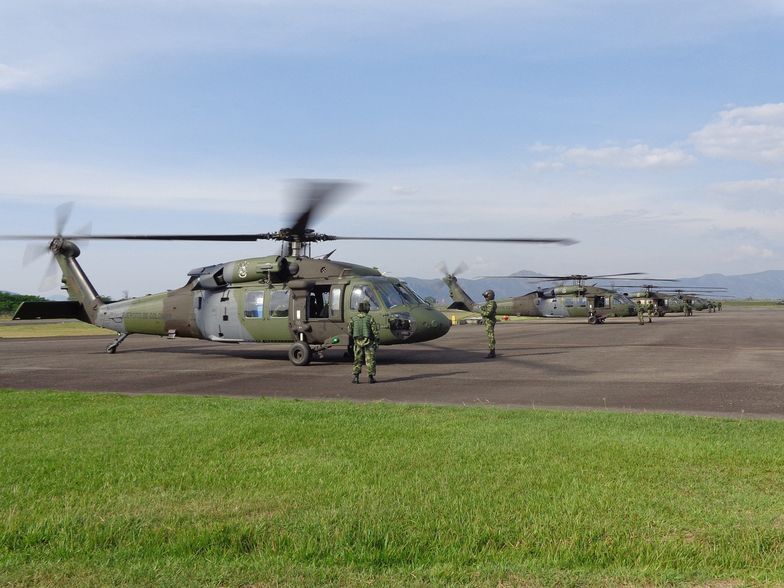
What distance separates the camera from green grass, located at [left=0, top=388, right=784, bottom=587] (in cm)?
434

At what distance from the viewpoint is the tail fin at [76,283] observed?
80.7ft

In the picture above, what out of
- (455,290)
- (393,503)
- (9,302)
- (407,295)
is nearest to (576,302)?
(455,290)

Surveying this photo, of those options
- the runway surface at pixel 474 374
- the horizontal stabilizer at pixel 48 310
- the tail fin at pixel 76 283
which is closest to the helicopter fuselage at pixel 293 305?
the runway surface at pixel 474 374

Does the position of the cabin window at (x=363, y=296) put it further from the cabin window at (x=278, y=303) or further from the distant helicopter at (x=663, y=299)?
the distant helicopter at (x=663, y=299)

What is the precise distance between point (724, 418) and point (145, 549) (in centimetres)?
776

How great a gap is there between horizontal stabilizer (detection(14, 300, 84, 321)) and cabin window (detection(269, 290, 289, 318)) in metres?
8.61

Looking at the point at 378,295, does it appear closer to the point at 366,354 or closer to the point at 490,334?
the point at 490,334

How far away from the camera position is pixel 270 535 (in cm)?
491

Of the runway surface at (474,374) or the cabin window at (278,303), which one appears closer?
the runway surface at (474,374)

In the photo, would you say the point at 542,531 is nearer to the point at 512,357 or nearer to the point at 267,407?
the point at 267,407

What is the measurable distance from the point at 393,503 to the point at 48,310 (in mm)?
21497

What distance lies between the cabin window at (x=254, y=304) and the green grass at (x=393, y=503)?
11145mm

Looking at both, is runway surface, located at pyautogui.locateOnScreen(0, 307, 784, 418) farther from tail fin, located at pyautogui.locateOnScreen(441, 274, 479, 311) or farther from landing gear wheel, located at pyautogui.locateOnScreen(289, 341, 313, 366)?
tail fin, located at pyautogui.locateOnScreen(441, 274, 479, 311)

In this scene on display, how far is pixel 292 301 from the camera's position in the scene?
19.4 meters
